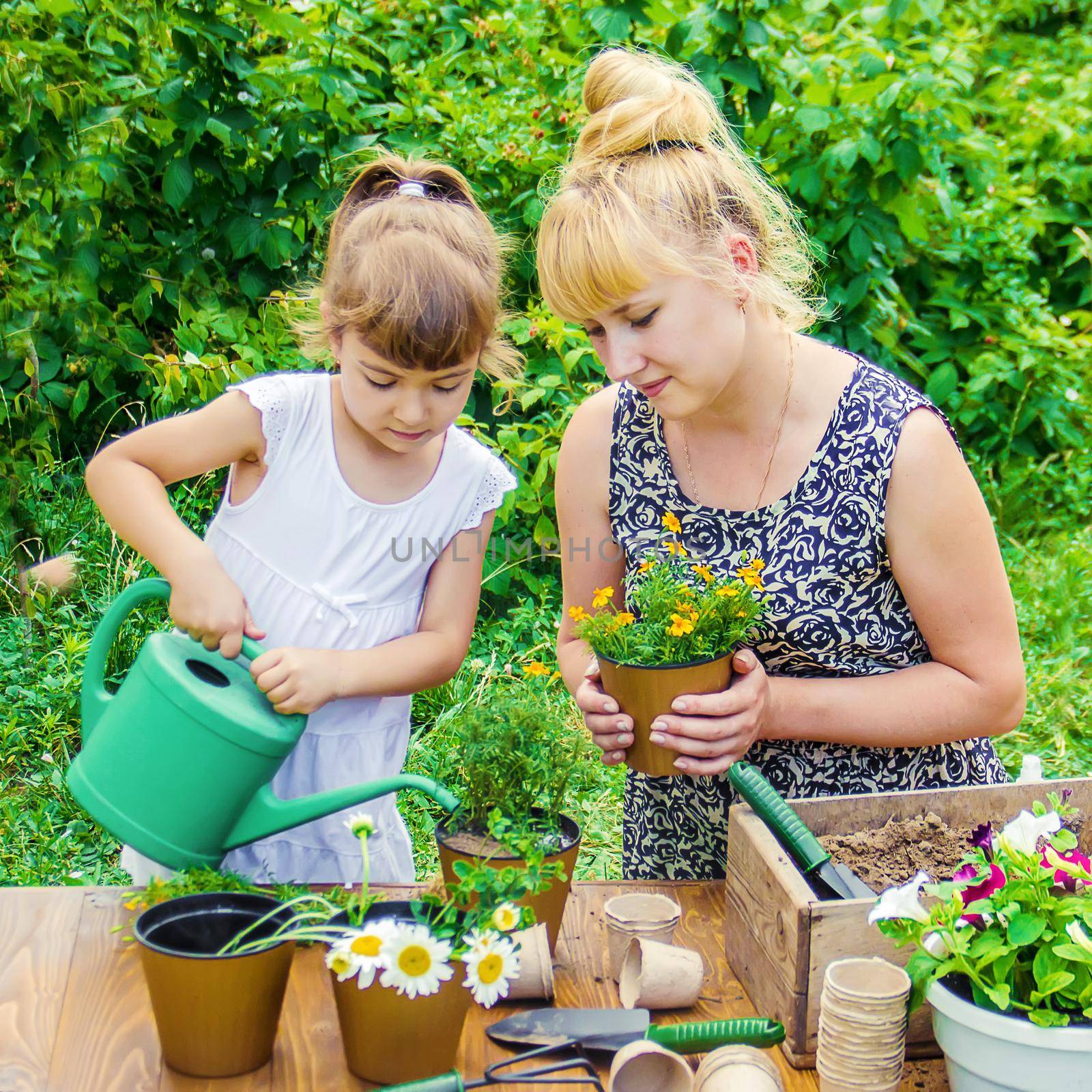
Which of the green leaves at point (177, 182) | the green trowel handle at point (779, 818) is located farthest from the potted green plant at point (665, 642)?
the green leaves at point (177, 182)

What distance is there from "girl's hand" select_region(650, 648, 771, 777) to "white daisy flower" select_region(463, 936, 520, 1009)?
14.6 inches

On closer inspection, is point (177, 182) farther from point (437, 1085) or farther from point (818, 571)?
point (437, 1085)

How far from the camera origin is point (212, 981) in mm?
954

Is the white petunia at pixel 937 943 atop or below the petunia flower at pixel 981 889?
below

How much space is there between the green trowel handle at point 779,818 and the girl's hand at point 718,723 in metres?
0.08

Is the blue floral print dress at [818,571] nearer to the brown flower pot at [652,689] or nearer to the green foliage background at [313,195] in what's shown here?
the brown flower pot at [652,689]

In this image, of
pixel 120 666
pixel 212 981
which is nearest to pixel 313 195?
pixel 120 666

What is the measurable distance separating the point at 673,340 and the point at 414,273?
0.35 meters

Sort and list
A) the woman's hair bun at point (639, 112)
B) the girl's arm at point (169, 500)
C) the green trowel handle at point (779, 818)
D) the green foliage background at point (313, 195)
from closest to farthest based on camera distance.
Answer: the green trowel handle at point (779, 818) < the girl's arm at point (169, 500) < the woman's hair bun at point (639, 112) < the green foliage background at point (313, 195)

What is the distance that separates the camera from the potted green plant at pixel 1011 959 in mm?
874

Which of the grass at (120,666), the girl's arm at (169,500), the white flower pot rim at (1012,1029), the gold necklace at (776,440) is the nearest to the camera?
the white flower pot rim at (1012,1029)

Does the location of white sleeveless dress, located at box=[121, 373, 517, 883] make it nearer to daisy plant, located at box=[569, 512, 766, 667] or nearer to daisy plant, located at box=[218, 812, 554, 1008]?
daisy plant, located at box=[569, 512, 766, 667]

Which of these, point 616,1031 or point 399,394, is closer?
point 616,1031

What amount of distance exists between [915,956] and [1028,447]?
143 inches
